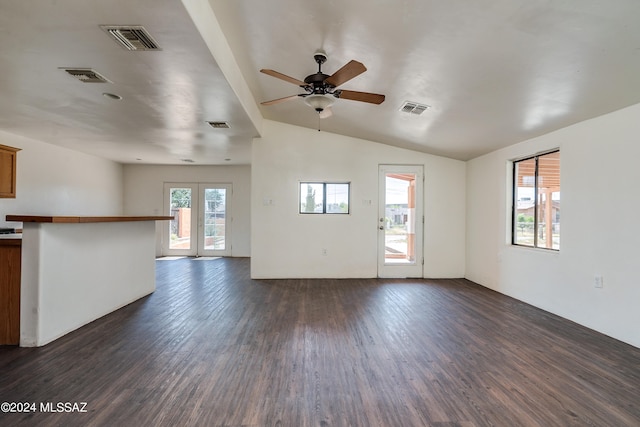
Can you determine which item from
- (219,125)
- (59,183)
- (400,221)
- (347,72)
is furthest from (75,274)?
(400,221)

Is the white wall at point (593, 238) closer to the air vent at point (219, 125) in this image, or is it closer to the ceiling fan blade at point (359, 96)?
the ceiling fan blade at point (359, 96)

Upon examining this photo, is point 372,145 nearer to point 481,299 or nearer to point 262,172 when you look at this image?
point 262,172

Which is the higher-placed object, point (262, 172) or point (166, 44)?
point (166, 44)

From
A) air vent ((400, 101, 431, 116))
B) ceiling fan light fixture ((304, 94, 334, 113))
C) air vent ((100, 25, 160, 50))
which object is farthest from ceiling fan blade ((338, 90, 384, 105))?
air vent ((100, 25, 160, 50))

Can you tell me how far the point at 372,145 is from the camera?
224 inches

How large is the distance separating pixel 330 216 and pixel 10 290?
4.34m

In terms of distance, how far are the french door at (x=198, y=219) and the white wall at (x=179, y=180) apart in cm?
15

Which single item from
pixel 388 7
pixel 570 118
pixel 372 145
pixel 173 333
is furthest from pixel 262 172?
pixel 570 118

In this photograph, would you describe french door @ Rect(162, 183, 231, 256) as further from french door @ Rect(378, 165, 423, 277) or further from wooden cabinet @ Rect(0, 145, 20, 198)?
french door @ Rect(378, 165, 423, 277)

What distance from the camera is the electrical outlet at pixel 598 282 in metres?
3.12

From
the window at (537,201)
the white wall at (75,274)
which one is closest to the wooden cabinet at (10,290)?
the white wall at (75,274)

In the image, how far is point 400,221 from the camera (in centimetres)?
579

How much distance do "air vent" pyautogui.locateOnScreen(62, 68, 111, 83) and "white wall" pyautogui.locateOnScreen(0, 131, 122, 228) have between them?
3.52m

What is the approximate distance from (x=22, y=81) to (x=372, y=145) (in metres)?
→ 4.95
